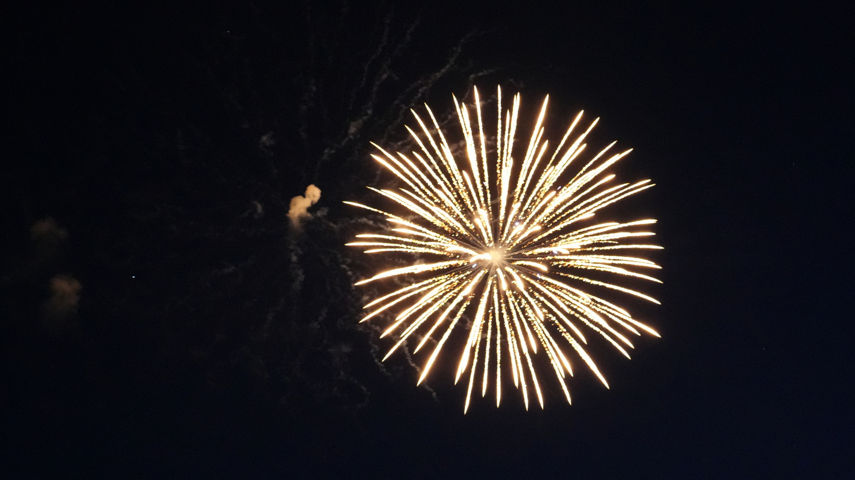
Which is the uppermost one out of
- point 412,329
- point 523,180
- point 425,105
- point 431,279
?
point 425,105

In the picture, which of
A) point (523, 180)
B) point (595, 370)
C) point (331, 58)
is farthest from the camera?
point (595, 370)

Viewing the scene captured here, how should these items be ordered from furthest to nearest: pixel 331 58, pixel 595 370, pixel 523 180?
pixel 595 370, pixel 331 58, pixel 523 180

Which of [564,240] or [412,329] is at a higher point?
[564,240]

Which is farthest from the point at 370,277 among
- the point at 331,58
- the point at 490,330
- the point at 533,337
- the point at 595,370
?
the point at 595,370

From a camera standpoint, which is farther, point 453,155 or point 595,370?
point 595,370

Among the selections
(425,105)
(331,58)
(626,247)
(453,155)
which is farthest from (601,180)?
(331,58)

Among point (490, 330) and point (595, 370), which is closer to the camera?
point (490, 330)

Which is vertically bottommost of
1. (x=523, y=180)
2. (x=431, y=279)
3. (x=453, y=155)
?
(x=431, y=279)

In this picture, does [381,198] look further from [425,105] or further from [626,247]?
[626,247]

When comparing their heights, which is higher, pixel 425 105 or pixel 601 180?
pixel 425 105

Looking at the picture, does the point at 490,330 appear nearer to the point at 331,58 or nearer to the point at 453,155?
the point at 453,155
